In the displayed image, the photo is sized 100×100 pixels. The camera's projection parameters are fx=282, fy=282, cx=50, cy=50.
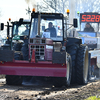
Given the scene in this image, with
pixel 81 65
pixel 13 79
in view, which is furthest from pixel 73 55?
pixel 13 79

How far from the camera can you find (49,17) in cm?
1057

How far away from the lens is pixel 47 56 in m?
9.80

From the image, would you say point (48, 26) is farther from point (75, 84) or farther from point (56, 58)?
point (75, 84)

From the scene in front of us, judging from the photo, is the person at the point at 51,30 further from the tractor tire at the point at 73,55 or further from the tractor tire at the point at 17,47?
the tractor tire at the point at 17,47

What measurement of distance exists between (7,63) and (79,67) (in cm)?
271

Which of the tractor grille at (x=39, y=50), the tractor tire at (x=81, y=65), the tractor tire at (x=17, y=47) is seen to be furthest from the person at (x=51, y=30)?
the tractor tire at (x=17, y=47)

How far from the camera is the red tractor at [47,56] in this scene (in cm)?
927

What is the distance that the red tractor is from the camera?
9266 millimetres

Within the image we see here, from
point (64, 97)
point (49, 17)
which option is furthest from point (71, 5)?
point (64, 97)

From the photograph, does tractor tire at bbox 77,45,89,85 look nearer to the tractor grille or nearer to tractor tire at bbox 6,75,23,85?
the tractor grille

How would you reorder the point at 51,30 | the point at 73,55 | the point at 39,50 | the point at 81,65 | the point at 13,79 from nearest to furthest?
the point at 39,50 < the point at 13,79 < the point at 51,30 < the point at 81,65 < the point at 73,55

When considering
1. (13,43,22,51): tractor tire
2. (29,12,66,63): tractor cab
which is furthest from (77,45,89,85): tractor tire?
(13,43,22,51): tractor tire

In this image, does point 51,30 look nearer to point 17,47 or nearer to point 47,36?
point 47,36

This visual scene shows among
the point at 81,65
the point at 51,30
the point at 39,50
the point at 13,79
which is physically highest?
the point at 51,30
